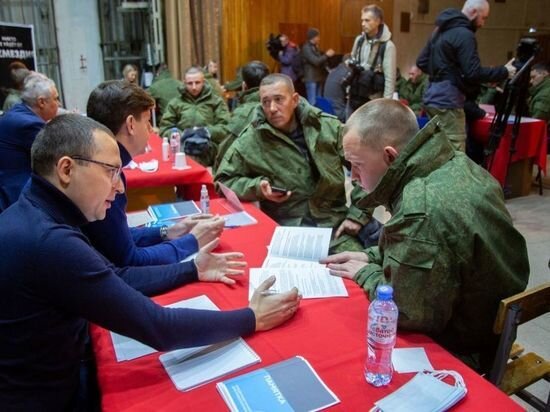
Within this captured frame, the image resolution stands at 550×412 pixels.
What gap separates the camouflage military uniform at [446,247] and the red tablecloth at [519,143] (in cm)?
346

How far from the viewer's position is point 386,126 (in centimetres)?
142

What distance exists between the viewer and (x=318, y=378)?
1.09 meters

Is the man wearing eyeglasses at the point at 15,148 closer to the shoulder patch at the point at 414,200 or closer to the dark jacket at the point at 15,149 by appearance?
the dark jacket at the point at 15,149

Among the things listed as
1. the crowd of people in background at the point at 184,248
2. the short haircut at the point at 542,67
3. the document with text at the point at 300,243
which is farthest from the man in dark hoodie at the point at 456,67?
the document with text at the point at 300,243

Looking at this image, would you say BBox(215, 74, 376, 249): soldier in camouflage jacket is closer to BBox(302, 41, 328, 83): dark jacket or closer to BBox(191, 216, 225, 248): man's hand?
BBox(191, 216, 225, 248): man's hand

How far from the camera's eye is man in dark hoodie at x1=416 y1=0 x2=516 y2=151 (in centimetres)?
391

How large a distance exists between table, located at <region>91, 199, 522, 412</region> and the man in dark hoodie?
9.50ft

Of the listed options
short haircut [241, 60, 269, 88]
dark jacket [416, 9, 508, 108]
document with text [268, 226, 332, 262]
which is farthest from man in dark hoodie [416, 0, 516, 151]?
document with text [268, 226, 332, 262]

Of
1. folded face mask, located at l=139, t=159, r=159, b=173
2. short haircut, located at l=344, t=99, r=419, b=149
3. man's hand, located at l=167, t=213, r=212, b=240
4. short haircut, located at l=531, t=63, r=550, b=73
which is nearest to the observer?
short haircut, located at l=344, t=99, r=419, b=149

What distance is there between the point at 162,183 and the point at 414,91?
5.72 metres

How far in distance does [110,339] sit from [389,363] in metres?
0.72

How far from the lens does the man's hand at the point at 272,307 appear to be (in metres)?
1.29

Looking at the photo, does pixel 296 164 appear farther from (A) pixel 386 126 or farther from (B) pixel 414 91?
(B) pixel 414 91

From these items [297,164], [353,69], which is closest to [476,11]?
[353,69]
